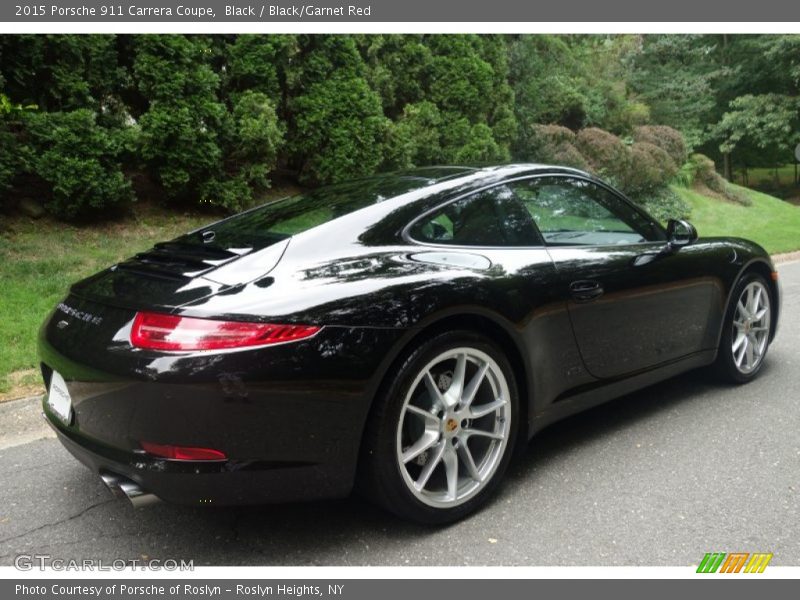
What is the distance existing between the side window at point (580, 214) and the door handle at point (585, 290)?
23cm

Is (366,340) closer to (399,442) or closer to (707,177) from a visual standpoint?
(399,442)

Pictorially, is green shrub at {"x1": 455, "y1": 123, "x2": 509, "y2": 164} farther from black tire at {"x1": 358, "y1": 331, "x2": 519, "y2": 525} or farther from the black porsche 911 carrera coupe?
black tire at {"x1": 358, "y1": 331, "x2": 519, "y2": 525}

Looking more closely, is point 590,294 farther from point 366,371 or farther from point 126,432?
point 126,432

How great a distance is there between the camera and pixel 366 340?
2471mm

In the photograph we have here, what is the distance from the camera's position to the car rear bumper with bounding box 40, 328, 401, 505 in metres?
2.25

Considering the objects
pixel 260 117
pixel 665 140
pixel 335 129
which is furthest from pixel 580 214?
pixel 665 140

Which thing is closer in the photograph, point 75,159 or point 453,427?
point 453,427

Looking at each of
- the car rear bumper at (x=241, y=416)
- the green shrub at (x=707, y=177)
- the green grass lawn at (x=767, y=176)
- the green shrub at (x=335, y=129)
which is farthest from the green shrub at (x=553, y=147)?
the green grass lawn at (x=767, y=176)

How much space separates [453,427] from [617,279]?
1.23 meters

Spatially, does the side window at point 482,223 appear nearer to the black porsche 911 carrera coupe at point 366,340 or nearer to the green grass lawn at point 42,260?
the black porsche 911 carrera coupe at point 366,340

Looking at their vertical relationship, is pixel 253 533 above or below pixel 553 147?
below

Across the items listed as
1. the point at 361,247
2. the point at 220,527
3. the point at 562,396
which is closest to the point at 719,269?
the point at 562,396

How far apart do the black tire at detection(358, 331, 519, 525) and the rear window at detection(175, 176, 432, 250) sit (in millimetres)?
703

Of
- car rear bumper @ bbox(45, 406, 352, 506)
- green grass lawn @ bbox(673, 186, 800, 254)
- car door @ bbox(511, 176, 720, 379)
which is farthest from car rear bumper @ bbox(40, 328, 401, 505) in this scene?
green grass lawn @ bbox(673, 186, 800, 254)
